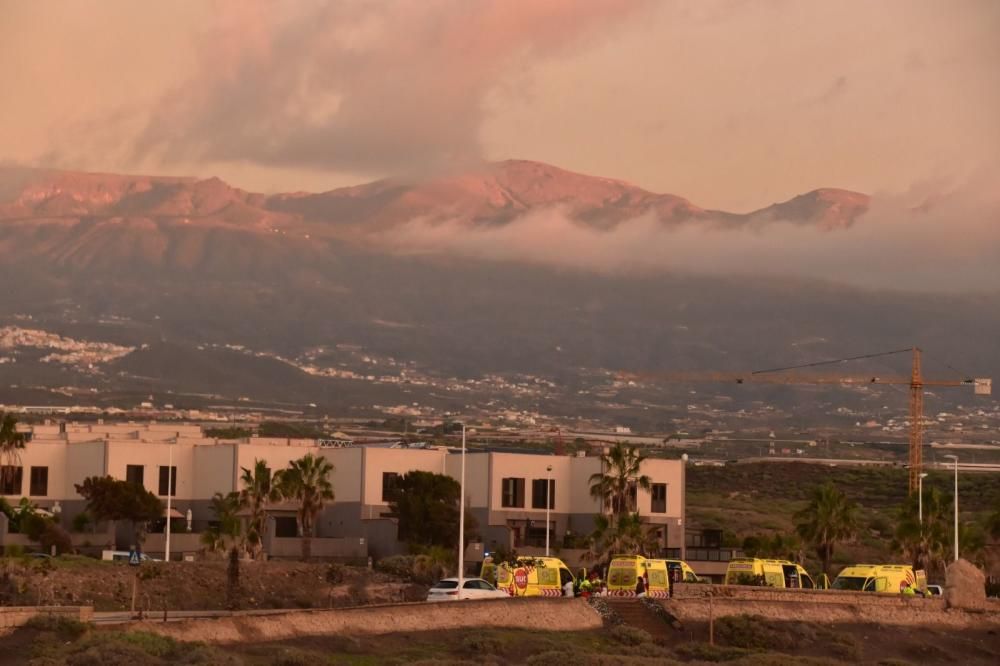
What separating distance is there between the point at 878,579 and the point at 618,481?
93.0 ft

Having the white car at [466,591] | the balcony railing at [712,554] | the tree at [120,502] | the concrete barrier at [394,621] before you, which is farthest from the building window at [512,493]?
the concrete barrier at [394,621]

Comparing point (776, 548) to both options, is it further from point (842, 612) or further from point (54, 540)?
point (54, 540)

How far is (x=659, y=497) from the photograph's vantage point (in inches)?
4313

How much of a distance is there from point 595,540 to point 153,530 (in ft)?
82.9

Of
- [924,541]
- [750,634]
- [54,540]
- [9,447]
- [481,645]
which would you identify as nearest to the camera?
[481,645]

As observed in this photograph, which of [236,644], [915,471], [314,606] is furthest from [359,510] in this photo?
[915,471]

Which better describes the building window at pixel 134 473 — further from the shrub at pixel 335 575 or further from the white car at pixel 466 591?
the white car at pixel 466 591

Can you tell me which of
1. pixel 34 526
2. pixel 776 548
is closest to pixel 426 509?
pixel 776 548

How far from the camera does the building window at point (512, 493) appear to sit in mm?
107188

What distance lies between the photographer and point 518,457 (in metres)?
108

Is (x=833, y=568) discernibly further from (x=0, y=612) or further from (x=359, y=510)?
(x=0, y=612)

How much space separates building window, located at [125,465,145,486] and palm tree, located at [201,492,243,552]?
466 inches

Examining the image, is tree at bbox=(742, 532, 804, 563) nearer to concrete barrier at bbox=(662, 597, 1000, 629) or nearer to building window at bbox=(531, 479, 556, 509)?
building window at bbox=(531, 479, 556, 509)

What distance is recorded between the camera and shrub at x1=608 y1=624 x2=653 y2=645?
205ft
